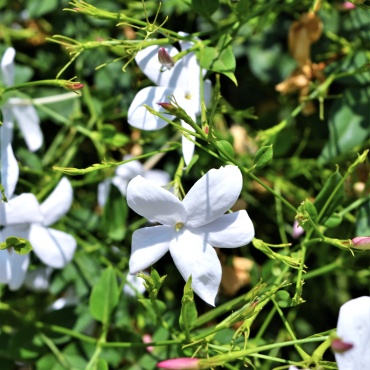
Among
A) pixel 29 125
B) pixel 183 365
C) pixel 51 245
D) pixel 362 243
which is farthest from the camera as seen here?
pixel 29 125

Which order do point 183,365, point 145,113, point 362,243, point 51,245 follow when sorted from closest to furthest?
1. point 183,365
2. point 362,243
3. point 145,113
4. point 51,245

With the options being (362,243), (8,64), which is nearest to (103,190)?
(8,64)

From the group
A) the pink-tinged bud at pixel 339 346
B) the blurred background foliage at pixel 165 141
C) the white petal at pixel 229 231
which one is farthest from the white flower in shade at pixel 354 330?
the blurred background foliage at pixel 165 141

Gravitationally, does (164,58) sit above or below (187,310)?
above

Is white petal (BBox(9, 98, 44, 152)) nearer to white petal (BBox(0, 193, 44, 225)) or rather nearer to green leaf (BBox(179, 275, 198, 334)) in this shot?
white petal (BBox(0, 193, 44, 225))

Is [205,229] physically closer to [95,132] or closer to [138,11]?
[95,132]

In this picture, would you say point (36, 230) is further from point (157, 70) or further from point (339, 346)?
point (339, 346)

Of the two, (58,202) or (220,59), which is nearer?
(220,59)
